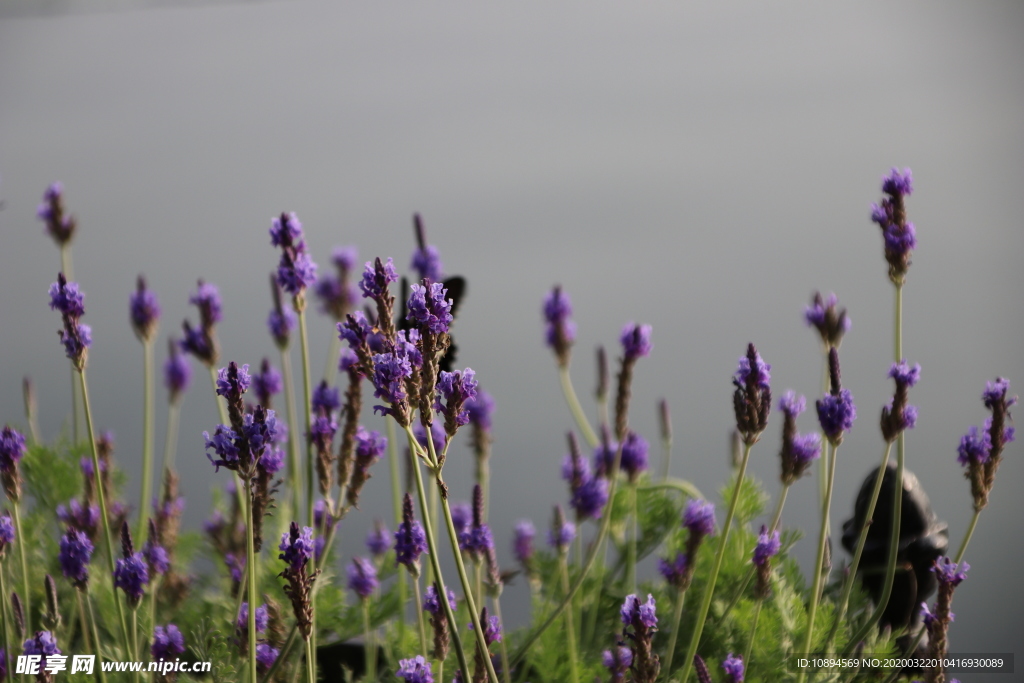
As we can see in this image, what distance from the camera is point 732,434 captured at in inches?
52.1

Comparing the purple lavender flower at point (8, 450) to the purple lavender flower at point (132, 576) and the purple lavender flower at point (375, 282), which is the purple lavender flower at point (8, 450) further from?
the purple lavender flower at point (375, 282)

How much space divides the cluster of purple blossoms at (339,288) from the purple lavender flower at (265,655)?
55cm

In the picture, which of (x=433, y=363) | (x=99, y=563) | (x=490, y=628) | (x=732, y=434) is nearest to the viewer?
(x=433, y=363)

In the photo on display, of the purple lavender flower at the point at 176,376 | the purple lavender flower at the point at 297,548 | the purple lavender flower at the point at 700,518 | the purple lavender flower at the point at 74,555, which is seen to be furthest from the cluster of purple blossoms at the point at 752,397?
the purple lavender flower at the point at 176,376

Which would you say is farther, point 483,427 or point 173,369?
point 173,369

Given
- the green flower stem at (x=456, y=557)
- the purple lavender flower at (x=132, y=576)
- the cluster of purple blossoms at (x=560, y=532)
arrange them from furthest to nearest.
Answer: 1. the cluster of purple blossoms at (x=560, y=532)
2. the purple lavender flower at (x=132, y=576)
3. the green flower stem at (x=456, y=557)

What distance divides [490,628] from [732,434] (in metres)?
0.64

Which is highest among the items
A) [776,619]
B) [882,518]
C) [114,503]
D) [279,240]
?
[279,240]

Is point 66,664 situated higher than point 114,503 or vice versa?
point 114,503

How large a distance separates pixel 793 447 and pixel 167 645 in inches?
24.5

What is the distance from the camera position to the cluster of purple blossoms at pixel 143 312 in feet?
3.79

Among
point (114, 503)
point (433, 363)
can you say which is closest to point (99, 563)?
point (114, 503)

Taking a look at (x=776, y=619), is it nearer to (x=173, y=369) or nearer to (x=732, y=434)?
(x=732, y=434)

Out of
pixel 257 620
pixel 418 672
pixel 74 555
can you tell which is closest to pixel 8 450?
pixel 74 555
